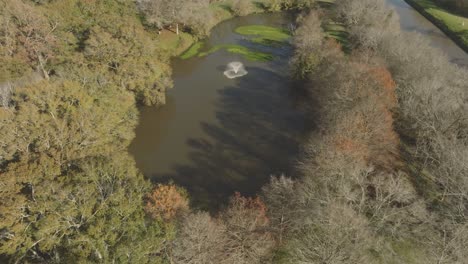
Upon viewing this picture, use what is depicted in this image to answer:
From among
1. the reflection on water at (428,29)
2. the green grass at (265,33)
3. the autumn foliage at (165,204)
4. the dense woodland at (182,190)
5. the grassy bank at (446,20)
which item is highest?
the grassy bank at (446,20)

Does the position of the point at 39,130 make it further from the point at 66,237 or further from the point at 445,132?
the point at 445,132

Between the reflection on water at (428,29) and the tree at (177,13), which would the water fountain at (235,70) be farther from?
the reflection on water at (428,29)

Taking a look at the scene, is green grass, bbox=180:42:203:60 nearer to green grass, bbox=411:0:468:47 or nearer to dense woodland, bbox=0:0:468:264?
dense woodland, bbox=0:0:468:264

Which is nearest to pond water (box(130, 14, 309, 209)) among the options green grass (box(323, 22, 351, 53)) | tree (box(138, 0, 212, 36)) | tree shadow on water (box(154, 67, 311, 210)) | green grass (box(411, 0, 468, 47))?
tree shadow on water (box(154, 67, 311, 210))

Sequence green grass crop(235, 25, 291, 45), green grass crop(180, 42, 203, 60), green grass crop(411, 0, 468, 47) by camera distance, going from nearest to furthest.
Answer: green grass crop(180, 42, 203, 60) → green grass crop(411, 0, 468, 47) → green grass crop(235, 25, 291, 45)

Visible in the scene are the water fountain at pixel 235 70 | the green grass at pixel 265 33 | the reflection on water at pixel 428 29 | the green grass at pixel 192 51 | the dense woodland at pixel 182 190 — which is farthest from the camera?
the green grass at pixel 265 33

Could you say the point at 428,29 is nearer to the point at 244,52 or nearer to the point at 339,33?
the point at 339,33

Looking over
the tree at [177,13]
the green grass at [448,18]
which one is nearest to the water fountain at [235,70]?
the tree at [177,13]
